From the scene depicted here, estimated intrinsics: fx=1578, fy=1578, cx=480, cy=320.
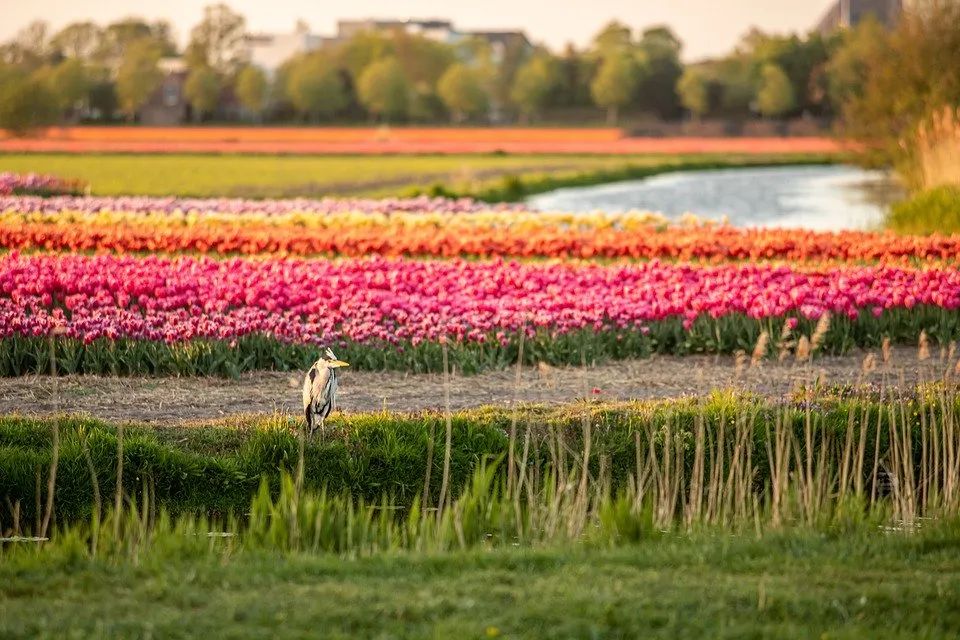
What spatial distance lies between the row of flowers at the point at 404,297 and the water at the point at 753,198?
13.3 m

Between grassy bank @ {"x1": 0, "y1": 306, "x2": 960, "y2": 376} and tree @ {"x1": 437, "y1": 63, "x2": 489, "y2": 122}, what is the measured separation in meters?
106

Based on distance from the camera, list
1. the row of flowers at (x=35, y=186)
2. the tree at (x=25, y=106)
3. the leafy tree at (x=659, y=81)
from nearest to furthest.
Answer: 1. the row of flowers at (x=35, y=186)
2. the tree at (x=25, y=106)
3. the leafy tree at (x=659, y=81)

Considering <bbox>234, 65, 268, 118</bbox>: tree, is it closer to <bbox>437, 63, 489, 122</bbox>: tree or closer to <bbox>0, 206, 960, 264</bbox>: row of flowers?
<bbox>437, 63, 489, 122</bbox>: tree

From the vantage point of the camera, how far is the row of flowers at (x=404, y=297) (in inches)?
509

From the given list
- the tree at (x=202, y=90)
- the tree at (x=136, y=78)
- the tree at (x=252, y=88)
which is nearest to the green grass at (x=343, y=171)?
the tree at (x=136, y=78)

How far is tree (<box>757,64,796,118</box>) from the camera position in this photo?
108 metres

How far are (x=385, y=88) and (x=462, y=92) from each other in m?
6.95

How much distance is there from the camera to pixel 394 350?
1271cm

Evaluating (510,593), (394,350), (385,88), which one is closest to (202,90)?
(385,88)

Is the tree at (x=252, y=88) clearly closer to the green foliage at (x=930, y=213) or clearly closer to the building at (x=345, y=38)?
the building at (x=345, y=38)

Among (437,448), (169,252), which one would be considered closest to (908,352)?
(437,448)

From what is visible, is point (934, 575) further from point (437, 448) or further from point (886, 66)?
point (886, 66)

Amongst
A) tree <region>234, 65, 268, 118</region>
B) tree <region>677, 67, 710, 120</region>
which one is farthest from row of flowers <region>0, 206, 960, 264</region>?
tree <region>234, 65, 268, 118</region>

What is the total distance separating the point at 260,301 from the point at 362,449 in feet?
14.5
